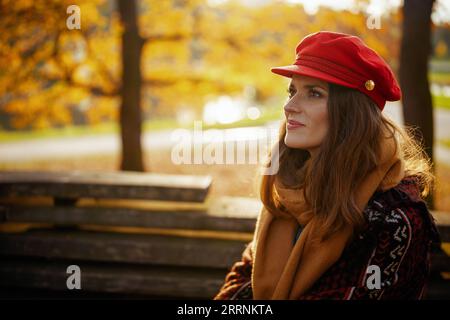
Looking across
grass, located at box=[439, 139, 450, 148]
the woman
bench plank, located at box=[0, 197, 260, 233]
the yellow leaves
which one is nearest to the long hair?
the woman

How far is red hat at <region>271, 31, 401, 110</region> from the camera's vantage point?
174 centimetres

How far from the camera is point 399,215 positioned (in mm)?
1698

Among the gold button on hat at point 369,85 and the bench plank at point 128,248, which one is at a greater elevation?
the gold button on hat at point 369,85

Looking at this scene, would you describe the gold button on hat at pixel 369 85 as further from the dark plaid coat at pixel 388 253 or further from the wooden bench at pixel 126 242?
the wooden bench at pixel 126 242

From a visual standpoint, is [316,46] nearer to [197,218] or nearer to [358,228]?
[358,228]

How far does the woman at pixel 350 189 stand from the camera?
1713mm

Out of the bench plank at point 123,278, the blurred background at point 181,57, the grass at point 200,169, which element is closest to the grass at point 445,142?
the blurred background at point 181,57

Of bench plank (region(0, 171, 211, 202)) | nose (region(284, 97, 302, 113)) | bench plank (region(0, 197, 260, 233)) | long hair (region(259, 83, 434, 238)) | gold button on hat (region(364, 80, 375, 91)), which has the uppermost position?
gold button on hat (region(364, 80, 375, 91))

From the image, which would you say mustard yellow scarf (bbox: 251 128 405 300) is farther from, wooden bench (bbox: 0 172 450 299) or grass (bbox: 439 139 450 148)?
grass (bbox: 439 139 450 148)

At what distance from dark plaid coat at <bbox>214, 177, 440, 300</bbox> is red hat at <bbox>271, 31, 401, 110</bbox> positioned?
0.41 meters

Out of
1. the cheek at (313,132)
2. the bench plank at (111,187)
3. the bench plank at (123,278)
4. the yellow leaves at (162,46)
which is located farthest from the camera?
the yellow leaves at (162,46)

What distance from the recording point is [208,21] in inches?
291

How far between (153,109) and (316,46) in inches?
857

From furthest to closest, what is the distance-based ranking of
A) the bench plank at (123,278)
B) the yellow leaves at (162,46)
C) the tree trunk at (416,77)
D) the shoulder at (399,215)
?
the yellow leaves at (162,46)
the tree trunk at (416,77)
the bench plank at (123,278)
the shoulder at (399,215)
